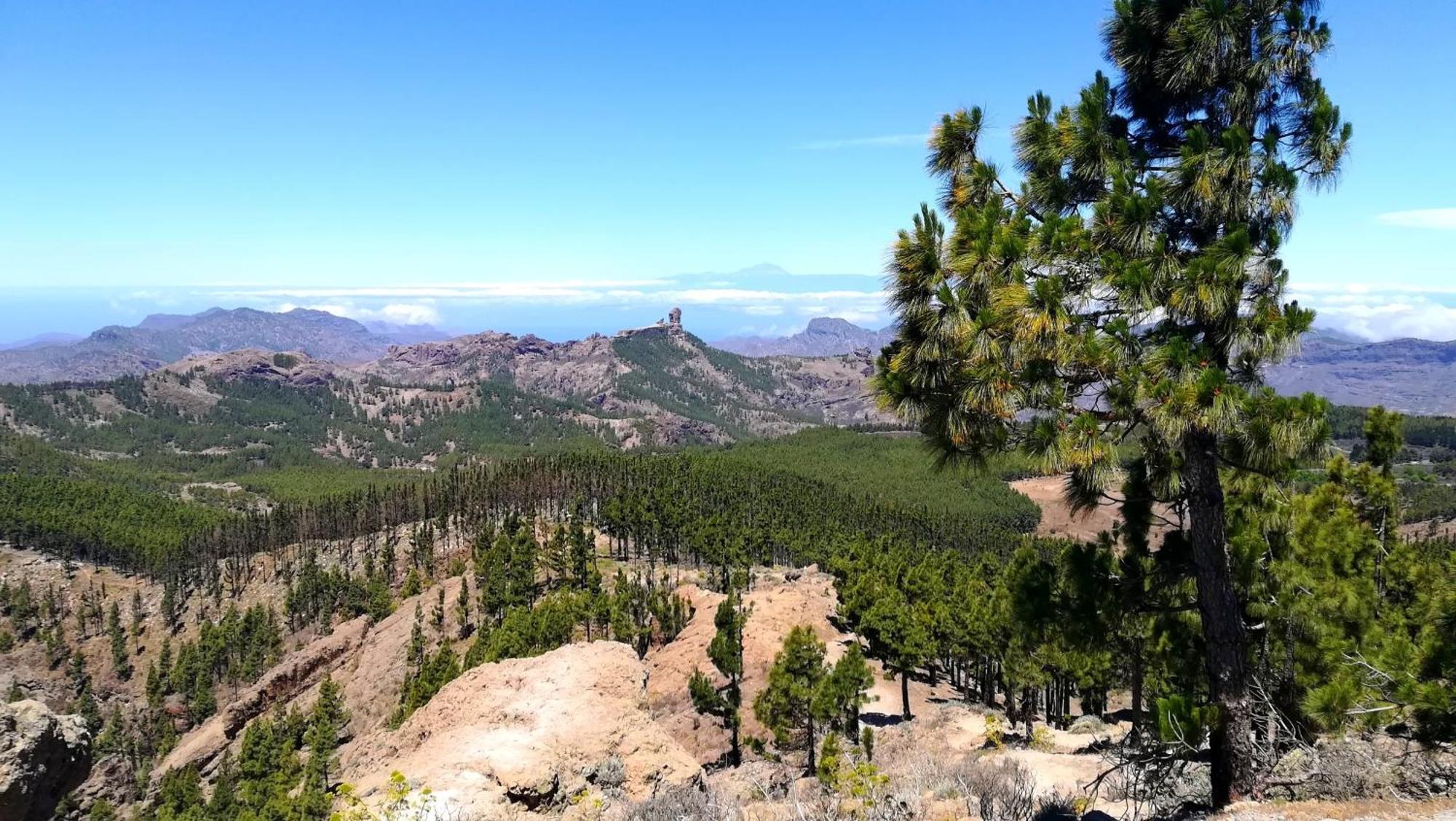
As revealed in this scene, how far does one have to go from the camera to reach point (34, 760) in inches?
837

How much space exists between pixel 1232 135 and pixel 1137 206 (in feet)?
4.15

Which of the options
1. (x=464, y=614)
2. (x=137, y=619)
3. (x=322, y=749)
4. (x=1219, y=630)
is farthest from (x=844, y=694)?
(x=137, y=619)

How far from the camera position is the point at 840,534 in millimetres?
108250

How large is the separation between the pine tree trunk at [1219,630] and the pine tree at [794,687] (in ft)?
78.5

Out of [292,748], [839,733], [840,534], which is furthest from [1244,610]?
[840,534]

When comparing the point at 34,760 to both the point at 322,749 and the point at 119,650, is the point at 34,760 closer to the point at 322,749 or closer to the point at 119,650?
the point at 322,749

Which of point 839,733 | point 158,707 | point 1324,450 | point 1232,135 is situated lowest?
point 158,707

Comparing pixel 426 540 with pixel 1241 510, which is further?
pixel 426 540

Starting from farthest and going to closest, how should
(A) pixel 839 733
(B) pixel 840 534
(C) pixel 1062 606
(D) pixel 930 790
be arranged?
(B) pixel 840 534 < (A) pixel 839 733 < (D) pixel 930 790 < (C) pixel 1062 606

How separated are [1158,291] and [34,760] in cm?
3106

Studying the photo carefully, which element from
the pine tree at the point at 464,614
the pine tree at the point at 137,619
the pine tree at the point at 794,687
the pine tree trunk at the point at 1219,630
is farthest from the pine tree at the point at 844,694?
the pine tree at the point at 137,619

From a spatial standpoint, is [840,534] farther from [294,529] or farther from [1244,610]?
[294,529]

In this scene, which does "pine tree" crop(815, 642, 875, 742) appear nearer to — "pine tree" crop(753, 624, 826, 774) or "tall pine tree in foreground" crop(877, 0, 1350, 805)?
"pine tree" crop(753, 624, 826, 774)

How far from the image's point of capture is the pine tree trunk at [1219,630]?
333 inches
